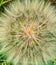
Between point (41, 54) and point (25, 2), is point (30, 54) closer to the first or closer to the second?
point (41, 54)

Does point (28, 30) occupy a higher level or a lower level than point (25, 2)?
lower

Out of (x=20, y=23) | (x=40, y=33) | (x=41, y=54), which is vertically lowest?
(x=41, y=54)

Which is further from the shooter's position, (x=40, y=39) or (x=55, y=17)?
(x=55, y=17)

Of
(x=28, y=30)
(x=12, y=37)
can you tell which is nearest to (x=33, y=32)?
(x=28, y=30)

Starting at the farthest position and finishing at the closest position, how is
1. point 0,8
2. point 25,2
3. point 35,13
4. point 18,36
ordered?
point 0,8 < point 25,2 < point 35,13 < point 18,36

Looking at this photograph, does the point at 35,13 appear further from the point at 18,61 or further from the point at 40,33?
the point at 18,61

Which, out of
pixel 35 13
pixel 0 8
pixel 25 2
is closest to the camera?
pixel 35 13
